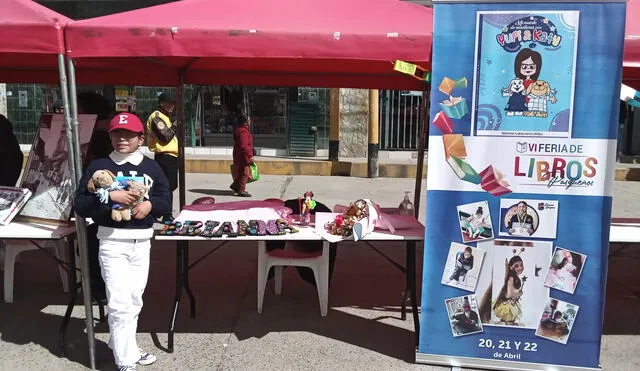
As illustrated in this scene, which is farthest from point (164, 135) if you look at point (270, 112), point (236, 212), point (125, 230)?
point (270, 112)

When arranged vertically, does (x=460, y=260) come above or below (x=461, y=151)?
below

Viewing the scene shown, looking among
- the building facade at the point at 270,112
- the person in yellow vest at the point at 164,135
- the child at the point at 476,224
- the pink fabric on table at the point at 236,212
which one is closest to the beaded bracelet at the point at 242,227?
the pink fabric on table at the point at 236,212

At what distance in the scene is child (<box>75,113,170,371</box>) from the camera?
3.36 meters

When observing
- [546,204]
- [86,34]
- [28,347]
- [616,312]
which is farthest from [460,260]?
[28,347]

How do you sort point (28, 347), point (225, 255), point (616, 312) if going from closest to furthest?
point (28, 347) → point (616, 312) → point (225, 255)

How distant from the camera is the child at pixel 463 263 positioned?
11.7 ft

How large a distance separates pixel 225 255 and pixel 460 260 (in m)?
3.31

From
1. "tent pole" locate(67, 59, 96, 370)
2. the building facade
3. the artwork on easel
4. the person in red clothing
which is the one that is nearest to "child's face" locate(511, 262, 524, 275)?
A: "tent pole" locate(67, 59, 96, 370)

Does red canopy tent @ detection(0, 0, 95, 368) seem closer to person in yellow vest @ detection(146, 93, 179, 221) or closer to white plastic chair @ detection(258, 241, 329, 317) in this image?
white plastic chair @ detection(258, 241, 329, 317)

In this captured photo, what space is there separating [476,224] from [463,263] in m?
0.26

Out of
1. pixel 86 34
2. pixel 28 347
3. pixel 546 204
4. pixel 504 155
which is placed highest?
pixel 86 34

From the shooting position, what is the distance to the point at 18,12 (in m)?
3.54

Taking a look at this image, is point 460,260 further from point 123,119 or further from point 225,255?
point 225,255

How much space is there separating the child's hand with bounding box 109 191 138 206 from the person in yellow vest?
380 cm
